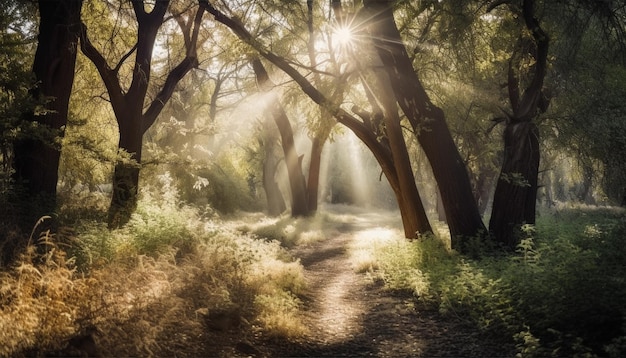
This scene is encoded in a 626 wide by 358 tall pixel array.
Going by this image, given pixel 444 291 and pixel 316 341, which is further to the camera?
pixel 444 291

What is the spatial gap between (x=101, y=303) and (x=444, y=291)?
484 centimetres

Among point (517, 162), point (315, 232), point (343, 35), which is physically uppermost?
point (343, 35)

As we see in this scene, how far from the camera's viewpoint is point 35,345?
4.09 metres

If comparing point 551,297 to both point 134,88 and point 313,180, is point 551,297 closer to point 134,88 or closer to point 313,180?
point 134,88

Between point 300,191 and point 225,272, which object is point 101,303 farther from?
point 300,191

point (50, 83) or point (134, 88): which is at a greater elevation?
point (134, 88)

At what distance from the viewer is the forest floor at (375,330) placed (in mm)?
5715

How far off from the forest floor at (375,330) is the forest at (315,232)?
0.15 feet

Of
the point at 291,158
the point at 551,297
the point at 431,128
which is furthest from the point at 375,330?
the point at 291,158

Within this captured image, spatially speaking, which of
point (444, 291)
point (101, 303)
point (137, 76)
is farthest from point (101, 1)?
point (444, 291)

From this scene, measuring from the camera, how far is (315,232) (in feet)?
60.5

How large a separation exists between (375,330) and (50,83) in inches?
276

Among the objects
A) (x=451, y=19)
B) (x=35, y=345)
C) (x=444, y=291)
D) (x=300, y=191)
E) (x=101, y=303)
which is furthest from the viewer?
(x=300, y=191)

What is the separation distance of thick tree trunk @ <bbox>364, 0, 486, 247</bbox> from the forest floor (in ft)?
7.95
